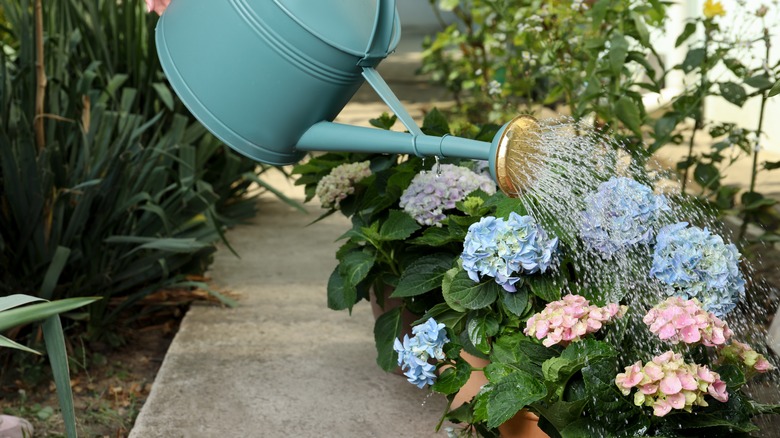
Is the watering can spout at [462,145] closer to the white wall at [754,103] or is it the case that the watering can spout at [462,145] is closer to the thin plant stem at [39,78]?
the thin plant stem at [39,78]

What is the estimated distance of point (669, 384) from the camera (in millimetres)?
1402

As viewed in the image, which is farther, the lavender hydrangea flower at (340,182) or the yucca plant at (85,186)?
the yucca plant at (85,186)

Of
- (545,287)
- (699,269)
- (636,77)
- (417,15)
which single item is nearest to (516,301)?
(545,287)

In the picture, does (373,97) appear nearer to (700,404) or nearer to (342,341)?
(342,341)

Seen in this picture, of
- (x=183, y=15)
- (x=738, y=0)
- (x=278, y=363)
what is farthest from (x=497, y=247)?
(x=738, y=0)

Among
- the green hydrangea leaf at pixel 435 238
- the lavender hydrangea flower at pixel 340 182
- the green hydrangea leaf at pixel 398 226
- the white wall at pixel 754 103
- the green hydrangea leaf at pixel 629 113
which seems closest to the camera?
the green hydrangea leaf at pixel 435 238

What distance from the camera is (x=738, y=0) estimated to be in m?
2.82

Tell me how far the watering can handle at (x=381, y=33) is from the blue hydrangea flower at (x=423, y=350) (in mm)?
464

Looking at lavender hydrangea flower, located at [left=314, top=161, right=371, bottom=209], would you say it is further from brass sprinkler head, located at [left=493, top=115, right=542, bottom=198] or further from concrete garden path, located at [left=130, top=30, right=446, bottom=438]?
brass sprinkler head, located at [left=493, top=115, right=542, bottom=198]

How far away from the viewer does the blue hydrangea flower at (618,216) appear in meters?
1.65

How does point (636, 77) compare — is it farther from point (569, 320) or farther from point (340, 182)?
point (569, 320)

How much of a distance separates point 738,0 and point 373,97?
3.93 metres

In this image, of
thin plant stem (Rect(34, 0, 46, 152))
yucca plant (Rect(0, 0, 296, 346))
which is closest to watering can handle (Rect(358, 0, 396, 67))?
yucca plant (Rect(0, 0, 296, 346))

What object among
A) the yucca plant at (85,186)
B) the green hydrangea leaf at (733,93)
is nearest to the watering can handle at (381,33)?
the yucca plant at (85,186)
